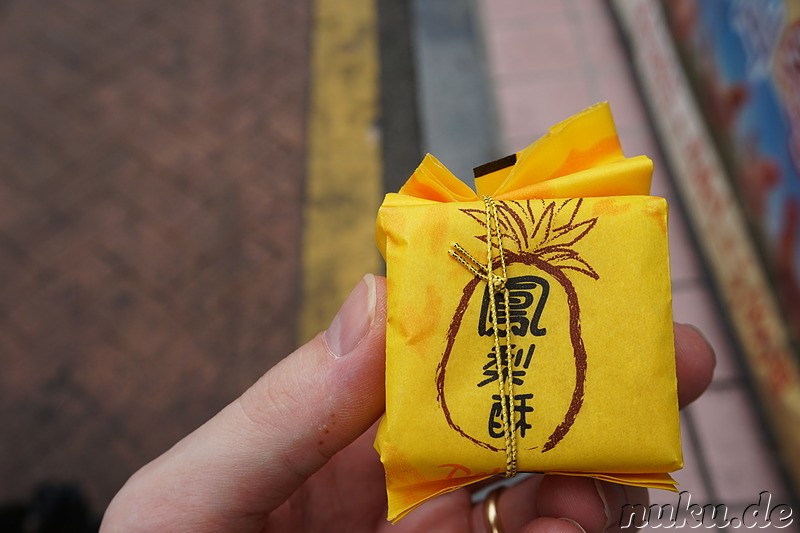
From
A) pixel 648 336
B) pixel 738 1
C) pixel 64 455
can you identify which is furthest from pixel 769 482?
pixel 64 455

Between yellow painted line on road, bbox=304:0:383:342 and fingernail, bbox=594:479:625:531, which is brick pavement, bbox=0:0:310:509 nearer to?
yellow painted line on road, bbox=304:0:383:342

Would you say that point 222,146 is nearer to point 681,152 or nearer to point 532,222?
point 681,152

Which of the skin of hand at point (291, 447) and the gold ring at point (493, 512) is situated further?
the gold ring at point (493, 512)

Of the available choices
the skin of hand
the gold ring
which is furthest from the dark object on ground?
the gold ring

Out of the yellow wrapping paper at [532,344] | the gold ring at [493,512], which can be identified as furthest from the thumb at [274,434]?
the gold ring at [493,512]

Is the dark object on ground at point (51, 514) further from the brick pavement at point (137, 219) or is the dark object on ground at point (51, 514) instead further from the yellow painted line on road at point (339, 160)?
the yellow painted line on road at point (339, 160)

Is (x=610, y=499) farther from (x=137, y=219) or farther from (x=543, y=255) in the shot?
(x=137, y=219)
